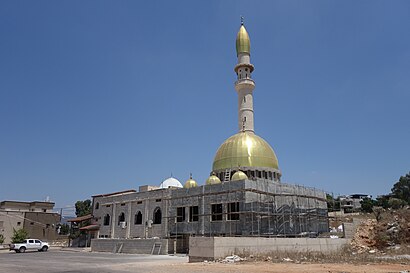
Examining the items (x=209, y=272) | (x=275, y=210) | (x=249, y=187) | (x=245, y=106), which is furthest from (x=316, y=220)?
(x=209, y=272)

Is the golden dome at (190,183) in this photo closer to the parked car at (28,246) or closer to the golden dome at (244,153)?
the golden dome at (244,153)

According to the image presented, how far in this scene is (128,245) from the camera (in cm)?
3741

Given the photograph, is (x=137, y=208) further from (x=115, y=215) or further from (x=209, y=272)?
(x=209, y=272)

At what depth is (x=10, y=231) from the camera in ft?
181

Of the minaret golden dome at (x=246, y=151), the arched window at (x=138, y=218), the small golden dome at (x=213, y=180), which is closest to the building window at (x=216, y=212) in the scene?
the small golden dome at (x=213, y=180)

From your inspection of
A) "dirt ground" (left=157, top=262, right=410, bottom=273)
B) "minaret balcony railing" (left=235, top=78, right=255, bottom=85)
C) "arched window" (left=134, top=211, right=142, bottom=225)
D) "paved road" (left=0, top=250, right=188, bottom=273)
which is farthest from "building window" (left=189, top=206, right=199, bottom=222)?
"dirt ground" (left=157, top=262, right=410, bottom=273)

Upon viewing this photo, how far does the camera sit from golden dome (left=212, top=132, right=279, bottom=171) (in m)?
38.0

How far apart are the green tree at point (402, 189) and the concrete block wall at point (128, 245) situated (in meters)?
50.3

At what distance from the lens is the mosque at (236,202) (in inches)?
1270

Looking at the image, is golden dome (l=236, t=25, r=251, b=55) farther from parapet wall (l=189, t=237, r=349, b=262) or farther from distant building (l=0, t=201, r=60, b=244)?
distant building (l=0, t=201, r=60, b=244)

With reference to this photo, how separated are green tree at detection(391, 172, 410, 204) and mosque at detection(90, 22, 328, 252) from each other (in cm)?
3596

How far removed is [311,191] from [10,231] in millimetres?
43966

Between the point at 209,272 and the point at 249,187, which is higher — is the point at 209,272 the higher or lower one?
the lower one

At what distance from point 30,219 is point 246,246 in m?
44.5
